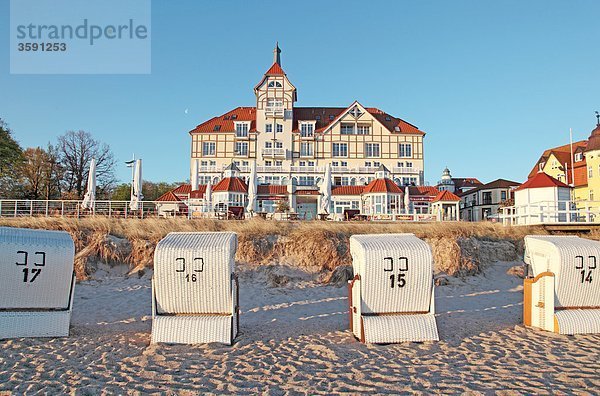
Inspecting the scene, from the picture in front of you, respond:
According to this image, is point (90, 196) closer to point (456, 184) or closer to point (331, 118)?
point (331, 118)

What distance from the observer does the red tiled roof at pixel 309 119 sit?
44.1 meters

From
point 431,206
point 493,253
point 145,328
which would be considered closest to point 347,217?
point 493,253

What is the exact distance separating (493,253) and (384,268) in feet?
28.6

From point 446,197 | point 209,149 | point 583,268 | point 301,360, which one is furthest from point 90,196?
point 446,197

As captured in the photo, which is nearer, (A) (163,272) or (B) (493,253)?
(A) (163,272)

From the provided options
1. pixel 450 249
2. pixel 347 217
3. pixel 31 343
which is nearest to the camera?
pixel 31 343

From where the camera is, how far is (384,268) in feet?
22.6

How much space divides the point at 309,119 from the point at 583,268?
39.1 metres

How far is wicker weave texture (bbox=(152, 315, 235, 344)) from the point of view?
663 cm

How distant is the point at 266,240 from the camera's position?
13367 millimetres

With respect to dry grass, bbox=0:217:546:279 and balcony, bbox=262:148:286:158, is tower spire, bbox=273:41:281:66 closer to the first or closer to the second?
balcony, bbox=262:148:286:158

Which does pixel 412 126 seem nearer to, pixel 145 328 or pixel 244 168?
pixel 244 168

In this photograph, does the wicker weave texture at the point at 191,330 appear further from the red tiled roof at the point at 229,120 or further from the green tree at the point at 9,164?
the red tiled roof at the point at 229,120

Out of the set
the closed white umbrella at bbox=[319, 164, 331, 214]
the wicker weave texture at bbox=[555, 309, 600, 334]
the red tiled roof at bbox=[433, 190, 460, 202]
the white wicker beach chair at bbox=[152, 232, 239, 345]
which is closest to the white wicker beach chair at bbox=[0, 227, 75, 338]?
the white wicker beach chair at bbox=[152, 232, 239, 345]
